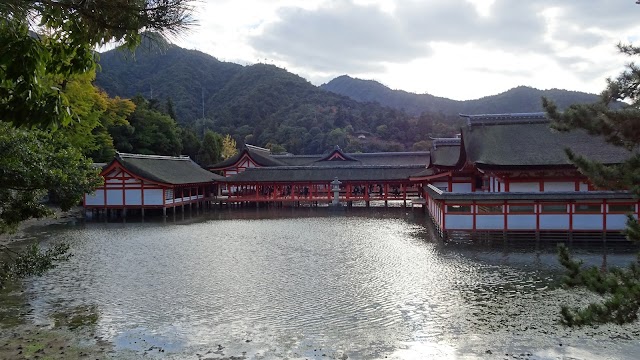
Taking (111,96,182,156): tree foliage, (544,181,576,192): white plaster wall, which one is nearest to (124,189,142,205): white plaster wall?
(111,96,182,156): tree foliage

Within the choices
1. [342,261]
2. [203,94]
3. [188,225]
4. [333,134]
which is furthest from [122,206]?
[203,94]

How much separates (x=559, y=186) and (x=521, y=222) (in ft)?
10.0

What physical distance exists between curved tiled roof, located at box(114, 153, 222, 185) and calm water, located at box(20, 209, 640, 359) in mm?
11753

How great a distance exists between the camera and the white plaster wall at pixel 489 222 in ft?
64.7

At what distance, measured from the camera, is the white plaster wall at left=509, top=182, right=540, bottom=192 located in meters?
21.2

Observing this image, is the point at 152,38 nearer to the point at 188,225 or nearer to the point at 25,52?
the point at 25,52

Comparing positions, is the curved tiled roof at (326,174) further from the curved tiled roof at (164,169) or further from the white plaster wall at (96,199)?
the white plaster wall at (96,199)

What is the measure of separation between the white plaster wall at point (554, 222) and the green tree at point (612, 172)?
45.8ft

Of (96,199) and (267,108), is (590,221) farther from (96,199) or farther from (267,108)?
(267,108)

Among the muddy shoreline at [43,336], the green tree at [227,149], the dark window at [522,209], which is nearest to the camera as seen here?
the muddy shoreline at [43,336]

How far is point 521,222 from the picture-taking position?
64.3 ft

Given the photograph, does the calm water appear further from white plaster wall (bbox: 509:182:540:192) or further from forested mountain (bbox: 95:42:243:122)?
forested mountain (bbox: 95:42:243:122)

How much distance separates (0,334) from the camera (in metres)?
9.59

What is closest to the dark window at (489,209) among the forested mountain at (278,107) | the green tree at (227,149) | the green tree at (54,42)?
the green tree at (54,42)
